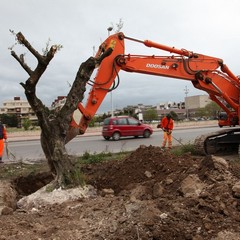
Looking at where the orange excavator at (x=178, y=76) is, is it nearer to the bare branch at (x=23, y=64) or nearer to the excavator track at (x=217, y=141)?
the excavator track at (x=217, y=141)

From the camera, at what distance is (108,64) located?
902cm

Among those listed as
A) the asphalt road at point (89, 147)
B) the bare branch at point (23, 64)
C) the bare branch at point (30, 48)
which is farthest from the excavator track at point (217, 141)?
the bare branch at point (30, 48)

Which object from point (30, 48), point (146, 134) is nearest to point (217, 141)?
point (30, 48)

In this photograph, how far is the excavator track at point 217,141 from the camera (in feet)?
42.1

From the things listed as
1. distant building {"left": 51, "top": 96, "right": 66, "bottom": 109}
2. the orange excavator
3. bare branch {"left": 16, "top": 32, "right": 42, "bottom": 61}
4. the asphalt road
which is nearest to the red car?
the asphalt road

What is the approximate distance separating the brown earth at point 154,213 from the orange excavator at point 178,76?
2.36 metres

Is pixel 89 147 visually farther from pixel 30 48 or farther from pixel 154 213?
pixel 154 213

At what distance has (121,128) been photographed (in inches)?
955

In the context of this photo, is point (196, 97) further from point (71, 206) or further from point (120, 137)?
point (71, 206)

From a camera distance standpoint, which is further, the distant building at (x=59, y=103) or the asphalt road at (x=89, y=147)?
the asphalt road at (x=89, y=147)

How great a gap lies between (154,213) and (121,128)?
1897 cm

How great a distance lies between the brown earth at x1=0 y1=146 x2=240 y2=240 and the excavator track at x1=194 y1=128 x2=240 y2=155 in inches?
210

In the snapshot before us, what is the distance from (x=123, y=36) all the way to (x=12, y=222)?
5.50m

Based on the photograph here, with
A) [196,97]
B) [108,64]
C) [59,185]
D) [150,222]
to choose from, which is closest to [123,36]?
[108,64]
